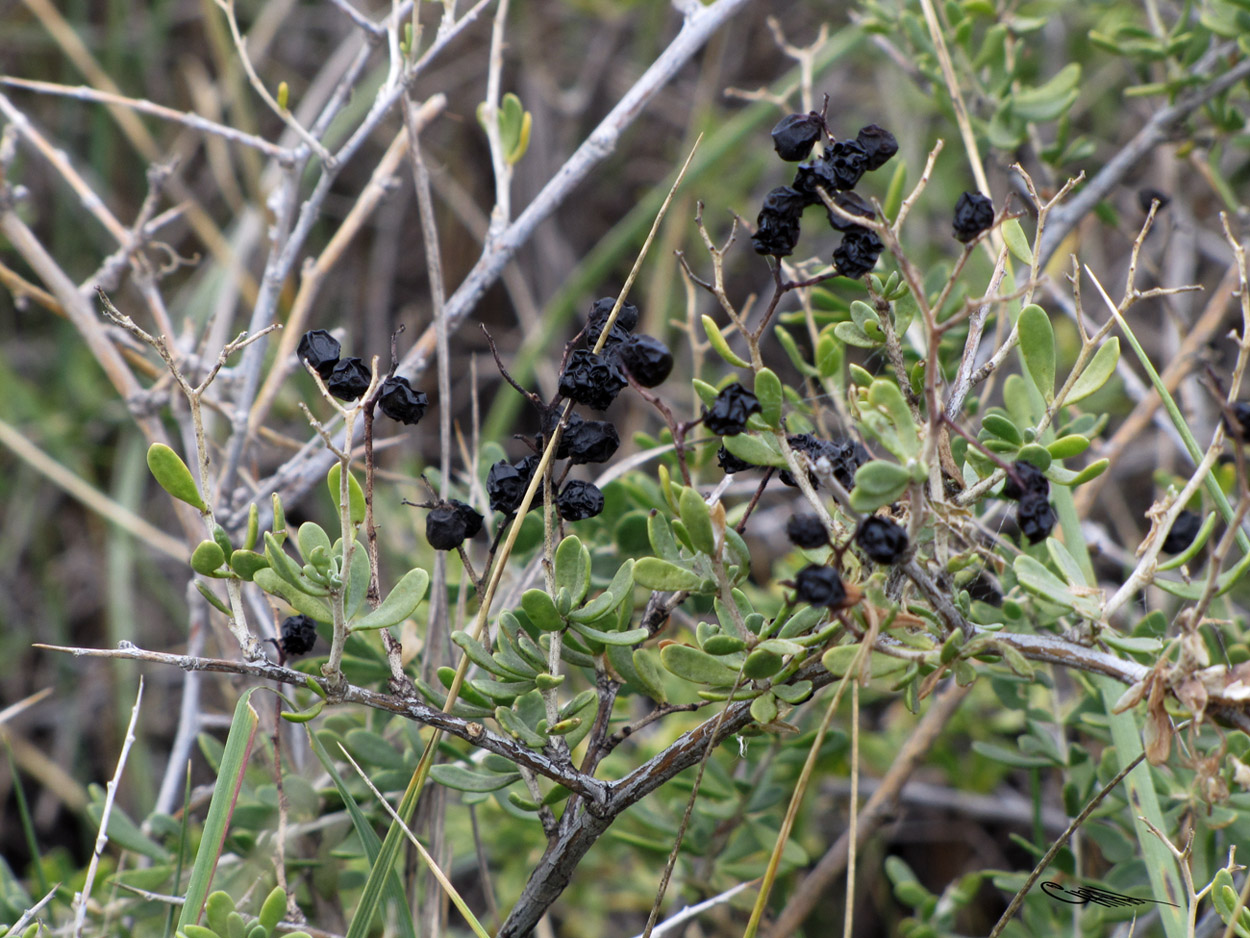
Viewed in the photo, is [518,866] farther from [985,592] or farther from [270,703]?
[985,592]

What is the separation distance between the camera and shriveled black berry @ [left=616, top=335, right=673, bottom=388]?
774mm

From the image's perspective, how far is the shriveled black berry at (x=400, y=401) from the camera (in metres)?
0.85

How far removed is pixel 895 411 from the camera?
696mm

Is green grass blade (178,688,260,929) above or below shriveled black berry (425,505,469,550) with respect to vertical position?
below

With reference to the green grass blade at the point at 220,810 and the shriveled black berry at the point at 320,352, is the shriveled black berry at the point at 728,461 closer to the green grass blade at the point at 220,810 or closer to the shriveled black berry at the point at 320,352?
the shriveled black berry at the point at 320,352

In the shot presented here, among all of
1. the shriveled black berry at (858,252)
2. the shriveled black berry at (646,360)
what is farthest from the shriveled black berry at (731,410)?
the shriveled black berry at (858,252)

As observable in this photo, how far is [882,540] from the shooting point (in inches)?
27.0

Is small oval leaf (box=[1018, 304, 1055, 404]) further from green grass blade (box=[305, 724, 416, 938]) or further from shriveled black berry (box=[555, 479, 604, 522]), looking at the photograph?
green grass blade (box=[305, 724, 416, 938])

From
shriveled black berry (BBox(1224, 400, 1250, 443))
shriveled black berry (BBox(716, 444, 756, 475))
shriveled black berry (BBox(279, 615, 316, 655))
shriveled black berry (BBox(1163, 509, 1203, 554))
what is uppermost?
shriveled black berry (BBox(1224, 400, 1250, 443))

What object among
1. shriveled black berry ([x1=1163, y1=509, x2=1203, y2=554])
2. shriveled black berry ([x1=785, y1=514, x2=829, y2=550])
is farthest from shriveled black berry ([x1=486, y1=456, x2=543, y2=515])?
shriveled black berry ([x1=1163, y1=509, x2=1203, y2=554])

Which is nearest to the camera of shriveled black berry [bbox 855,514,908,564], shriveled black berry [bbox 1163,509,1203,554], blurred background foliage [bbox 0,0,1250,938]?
shriveled black berry [bbox 855,514,908,564]

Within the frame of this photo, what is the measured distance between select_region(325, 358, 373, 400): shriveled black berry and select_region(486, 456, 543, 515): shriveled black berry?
0.43 ft

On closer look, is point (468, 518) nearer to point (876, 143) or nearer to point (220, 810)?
point (220, 810)

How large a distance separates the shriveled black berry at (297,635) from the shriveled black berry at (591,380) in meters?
0.38
